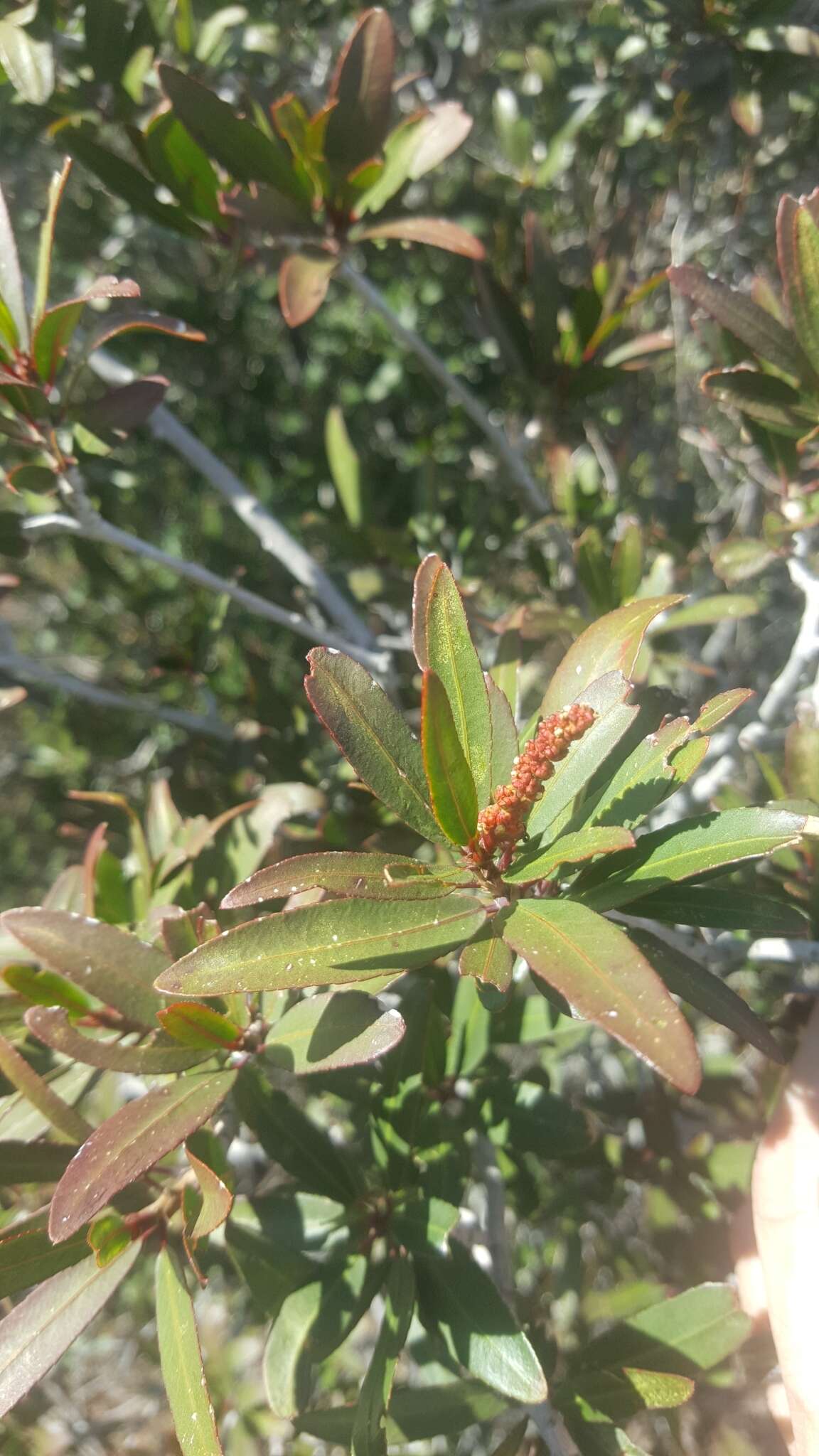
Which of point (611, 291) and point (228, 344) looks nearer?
point (611, 291)

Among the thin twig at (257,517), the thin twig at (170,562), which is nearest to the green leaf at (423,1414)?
the thin twig at (170,562)

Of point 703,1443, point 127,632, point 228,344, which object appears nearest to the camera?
point 703,1443

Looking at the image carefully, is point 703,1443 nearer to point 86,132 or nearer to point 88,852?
point 88,852

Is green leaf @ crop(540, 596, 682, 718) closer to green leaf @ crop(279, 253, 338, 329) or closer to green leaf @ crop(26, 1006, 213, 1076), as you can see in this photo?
green leaf @ crop(26, 1006, 213, 1076)

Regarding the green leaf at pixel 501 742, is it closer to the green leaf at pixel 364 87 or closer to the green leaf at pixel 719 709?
the green leaf at pixel 719 709

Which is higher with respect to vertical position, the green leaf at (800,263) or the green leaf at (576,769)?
the green leaf at (800,263)

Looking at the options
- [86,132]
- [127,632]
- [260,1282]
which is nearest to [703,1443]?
[260,1282]

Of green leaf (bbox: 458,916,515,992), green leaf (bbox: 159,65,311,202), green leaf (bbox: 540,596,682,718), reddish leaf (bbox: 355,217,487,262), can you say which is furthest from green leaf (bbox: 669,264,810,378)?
green leaf (bbox: 458,916,515,992)
